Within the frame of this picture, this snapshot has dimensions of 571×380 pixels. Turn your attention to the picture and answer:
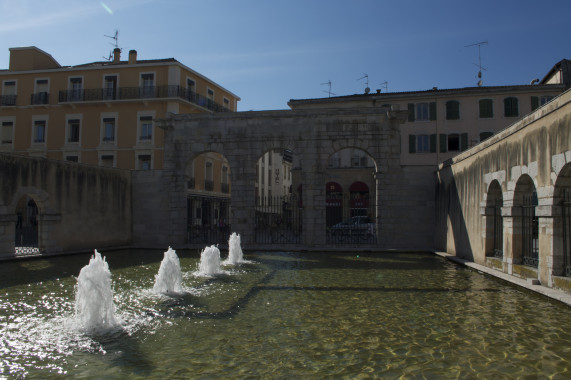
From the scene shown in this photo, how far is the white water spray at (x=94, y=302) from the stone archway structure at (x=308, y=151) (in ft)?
43.0

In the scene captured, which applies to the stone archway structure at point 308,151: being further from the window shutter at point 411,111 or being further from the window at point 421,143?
the window shutter at point 411,111

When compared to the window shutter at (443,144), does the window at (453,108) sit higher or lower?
higher

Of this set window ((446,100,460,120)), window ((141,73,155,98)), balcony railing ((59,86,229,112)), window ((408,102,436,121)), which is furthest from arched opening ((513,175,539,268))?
window ((141,73,155,98))

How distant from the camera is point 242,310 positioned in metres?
7.77

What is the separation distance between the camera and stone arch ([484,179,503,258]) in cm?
1310

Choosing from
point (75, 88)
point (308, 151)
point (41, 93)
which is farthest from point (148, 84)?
point (308, 151)

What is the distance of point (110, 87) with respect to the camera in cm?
3472

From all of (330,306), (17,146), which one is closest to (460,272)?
(330,306)

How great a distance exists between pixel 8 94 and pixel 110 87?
8.75 metres

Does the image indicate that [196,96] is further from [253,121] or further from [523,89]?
[523,89]

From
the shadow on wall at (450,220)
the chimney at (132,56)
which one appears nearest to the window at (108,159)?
the chimney at (132,56)

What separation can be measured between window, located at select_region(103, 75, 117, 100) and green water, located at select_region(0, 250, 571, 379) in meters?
25.4

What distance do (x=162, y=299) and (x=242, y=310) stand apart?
6.24 feet

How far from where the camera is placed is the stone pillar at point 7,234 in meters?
15.1
